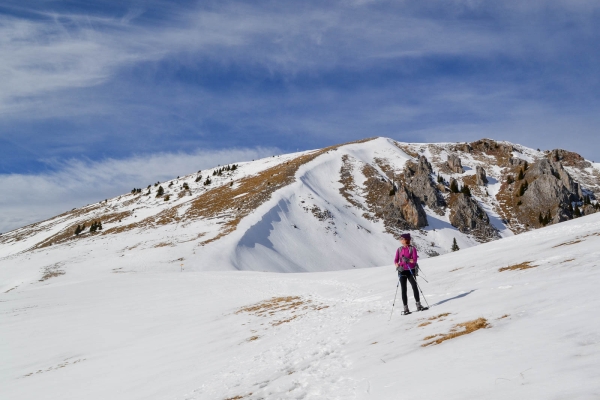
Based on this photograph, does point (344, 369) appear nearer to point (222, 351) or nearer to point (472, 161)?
point (222, 351)

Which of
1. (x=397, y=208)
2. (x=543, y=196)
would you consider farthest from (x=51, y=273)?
(x=543, y=196)

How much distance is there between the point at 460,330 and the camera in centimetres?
897

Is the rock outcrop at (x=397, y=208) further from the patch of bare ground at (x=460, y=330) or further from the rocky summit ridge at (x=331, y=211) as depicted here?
the patch of bare ground at (x=460, y=330)

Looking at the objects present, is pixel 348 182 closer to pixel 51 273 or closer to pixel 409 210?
pixel 409 210

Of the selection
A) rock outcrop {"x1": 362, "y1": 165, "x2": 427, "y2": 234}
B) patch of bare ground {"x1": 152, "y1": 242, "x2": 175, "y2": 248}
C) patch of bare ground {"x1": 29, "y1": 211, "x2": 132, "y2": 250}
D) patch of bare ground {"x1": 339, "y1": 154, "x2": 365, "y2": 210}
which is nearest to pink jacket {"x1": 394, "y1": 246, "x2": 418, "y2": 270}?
patch of bare ground {"x1": 152, "y1": 242, "x2": 175, "y2": 248}

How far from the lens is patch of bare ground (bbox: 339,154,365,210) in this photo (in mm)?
92125

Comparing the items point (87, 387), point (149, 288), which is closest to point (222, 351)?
point (87, 387)

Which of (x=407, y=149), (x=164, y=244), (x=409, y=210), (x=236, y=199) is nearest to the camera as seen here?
(x=164, y=244)

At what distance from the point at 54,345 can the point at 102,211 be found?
341ft

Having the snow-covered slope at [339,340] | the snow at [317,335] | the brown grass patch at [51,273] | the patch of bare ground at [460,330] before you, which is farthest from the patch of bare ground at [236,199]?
the patch of bare ground at [460,330]

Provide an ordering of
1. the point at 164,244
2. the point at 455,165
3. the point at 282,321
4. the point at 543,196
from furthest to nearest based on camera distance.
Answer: the point at 455,165 → the point at 543,196 → the point at 164,244 → the point at 282,321

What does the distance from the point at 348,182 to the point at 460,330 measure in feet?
310

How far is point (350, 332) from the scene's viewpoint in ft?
40.7

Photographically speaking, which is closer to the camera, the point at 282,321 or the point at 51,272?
the point at 282,321
